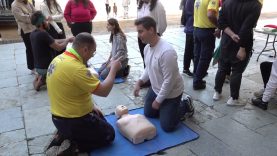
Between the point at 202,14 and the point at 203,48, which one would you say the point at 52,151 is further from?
the point at 202,14

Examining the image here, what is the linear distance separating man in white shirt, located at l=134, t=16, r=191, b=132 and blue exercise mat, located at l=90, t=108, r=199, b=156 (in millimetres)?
104

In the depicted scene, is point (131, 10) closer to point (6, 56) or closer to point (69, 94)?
point (6, 56)

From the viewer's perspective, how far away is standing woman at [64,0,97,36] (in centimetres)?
523

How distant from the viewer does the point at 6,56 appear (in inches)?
258

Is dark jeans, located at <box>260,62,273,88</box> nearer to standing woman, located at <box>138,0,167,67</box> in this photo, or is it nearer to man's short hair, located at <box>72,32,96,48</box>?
standing woman, located at <box>138,0,167,67</box>

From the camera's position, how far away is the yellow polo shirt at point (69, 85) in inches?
102

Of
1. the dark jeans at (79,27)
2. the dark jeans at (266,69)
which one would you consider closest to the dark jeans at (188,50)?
the dark jeans at (266,69)

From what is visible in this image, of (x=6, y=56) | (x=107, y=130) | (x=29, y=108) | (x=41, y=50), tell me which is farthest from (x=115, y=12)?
(x=107, y=130)

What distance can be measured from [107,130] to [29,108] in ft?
5.26

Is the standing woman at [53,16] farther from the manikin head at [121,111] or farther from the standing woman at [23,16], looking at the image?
the manikin head at [121,111]

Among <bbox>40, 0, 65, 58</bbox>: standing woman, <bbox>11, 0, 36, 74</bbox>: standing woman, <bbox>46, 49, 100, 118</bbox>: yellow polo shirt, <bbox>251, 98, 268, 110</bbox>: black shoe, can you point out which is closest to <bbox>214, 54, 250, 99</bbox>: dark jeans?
<bbox>251, 98, 268, 110</bbox>: black shoe

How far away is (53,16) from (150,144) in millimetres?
3235

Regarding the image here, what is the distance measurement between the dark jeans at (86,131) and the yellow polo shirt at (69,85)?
2.7 inches

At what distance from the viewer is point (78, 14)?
526 centimetres
